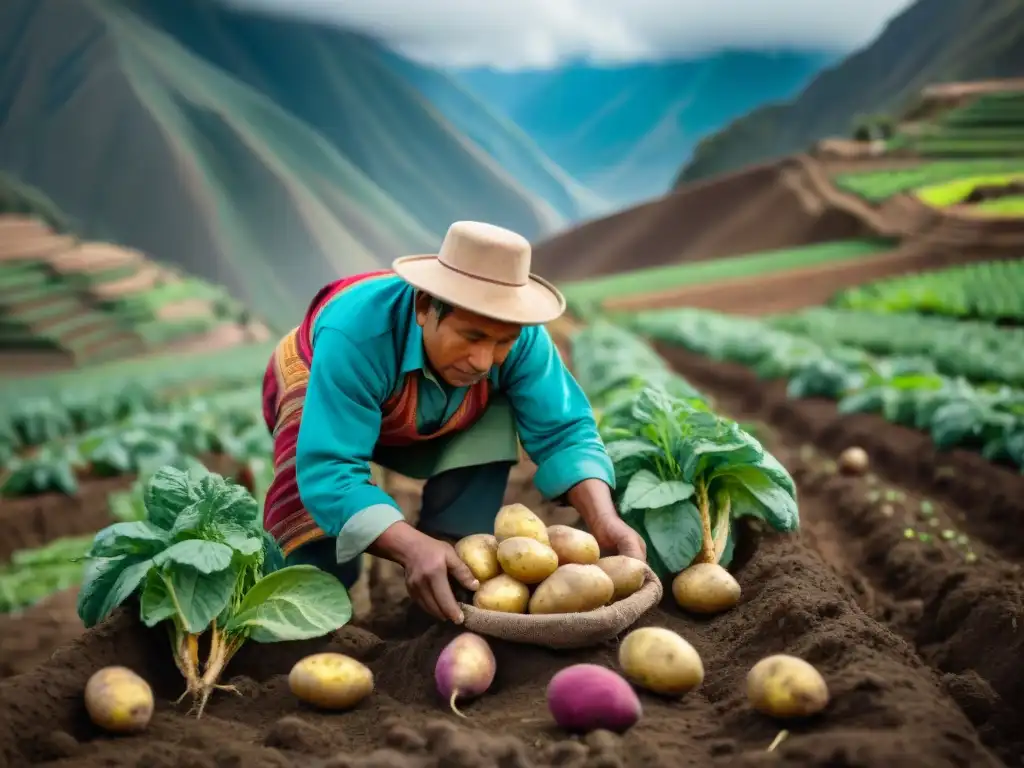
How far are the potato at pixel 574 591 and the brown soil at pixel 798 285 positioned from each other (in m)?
14.0

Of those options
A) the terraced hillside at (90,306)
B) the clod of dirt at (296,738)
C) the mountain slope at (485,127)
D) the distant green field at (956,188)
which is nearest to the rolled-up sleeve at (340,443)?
the clod of dirt at (296,738)

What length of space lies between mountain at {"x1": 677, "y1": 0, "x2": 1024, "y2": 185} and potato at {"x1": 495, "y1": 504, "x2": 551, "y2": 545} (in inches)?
1132

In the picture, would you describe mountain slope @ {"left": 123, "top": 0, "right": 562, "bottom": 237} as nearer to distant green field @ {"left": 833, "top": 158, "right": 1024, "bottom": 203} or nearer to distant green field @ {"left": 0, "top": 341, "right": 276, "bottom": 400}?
distant green field @ {"left": 0, "top": 341, "right": 276, "bottom": 400}

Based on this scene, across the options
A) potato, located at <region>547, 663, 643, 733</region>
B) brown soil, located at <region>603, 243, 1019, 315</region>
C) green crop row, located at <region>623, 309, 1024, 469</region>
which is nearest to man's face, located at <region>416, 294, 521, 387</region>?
potato, located at <region>547, 663, 643, 733</region>

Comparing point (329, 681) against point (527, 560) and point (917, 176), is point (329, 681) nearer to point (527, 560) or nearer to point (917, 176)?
point (527, 560)

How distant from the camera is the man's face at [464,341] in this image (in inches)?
96.0

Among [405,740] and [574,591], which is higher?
[574,591]

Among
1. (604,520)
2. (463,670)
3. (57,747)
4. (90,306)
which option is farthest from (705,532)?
(90,306)

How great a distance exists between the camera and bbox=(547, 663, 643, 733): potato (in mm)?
1980

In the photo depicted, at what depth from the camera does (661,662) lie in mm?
2164

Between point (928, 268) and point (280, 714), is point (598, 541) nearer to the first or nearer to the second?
point (280, 714)

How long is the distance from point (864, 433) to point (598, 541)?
3999 mm

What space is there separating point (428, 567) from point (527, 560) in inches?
10.3

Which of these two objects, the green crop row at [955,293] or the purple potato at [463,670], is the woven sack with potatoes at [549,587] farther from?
the green crop row at [955,293]
